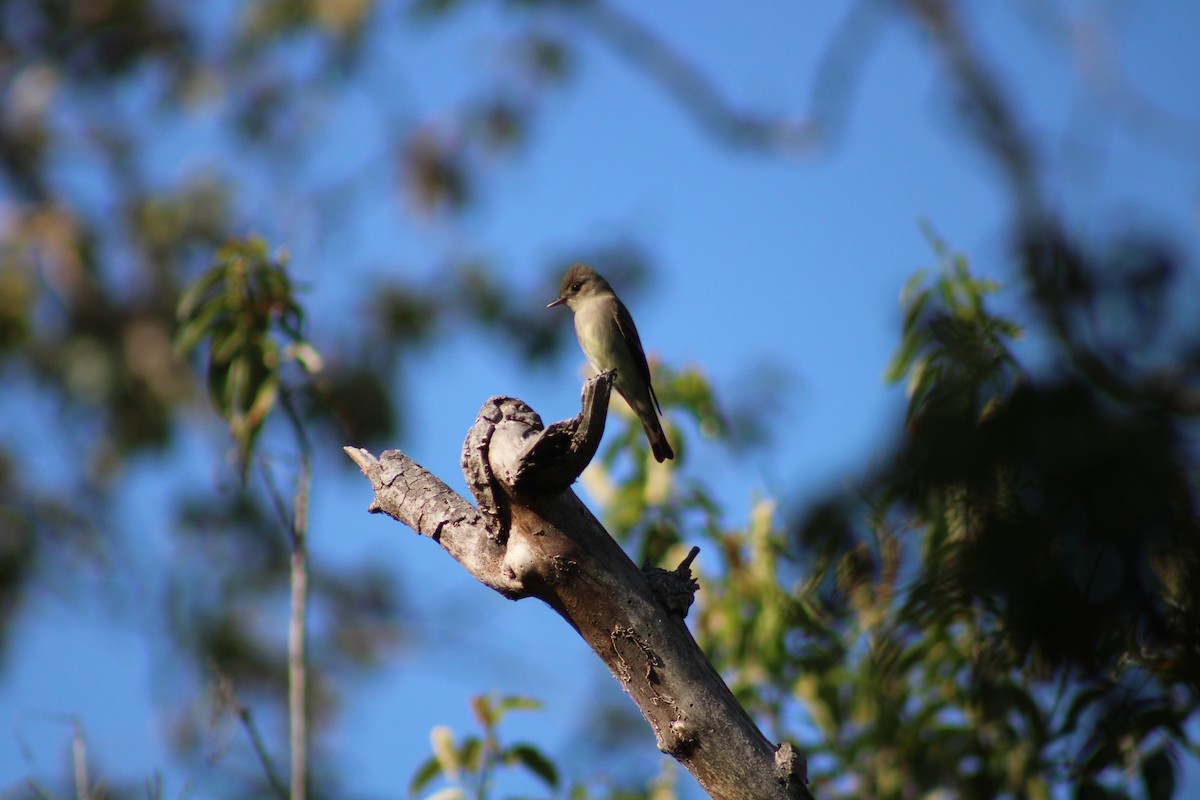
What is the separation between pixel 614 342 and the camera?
5.91 meters

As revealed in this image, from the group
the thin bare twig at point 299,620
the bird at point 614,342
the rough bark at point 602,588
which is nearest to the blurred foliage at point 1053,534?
the rough bark at point 602,588

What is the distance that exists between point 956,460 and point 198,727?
11816 mm

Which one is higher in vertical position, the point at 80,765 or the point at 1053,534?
the point at 80,765

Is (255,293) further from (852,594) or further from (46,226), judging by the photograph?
(46,226)

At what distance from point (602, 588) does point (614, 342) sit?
2953 mm

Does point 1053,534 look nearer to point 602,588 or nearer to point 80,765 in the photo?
point 602,588

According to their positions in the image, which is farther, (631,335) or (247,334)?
(631,335)

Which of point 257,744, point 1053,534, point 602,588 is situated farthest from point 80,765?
point 1053,534

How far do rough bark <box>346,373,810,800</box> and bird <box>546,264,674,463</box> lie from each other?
1869 millimetres

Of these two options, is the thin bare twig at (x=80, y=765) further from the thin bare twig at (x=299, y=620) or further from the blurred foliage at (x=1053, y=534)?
the blurred foliage at (x=1053, y=534)

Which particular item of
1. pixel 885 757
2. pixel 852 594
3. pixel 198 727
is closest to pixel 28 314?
pixel 198 727

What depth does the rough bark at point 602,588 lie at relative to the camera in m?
2.91

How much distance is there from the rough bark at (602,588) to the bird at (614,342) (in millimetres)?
1869

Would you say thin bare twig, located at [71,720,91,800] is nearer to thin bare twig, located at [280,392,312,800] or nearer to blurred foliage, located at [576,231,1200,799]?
thin bare twig, located at [280,392,312,800]
